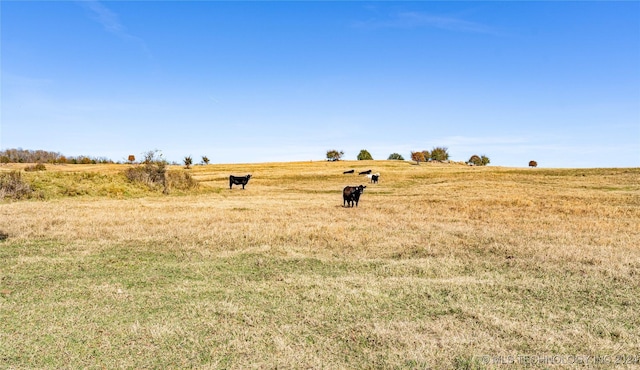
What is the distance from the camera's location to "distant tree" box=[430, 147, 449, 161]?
11044 cm

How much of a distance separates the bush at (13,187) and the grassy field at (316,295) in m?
12.2

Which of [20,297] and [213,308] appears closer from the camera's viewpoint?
[213,308]

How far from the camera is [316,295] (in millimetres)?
7059

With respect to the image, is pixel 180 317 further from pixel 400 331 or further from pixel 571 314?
pixel 571 314

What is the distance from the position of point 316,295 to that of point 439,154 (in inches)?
4329

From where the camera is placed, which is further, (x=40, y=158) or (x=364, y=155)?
(x=364, y=155)

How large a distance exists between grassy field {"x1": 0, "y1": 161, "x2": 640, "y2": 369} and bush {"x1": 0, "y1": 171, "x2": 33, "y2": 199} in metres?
12.2

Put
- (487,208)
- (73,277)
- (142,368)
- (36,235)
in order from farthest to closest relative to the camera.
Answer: (487,208) < (36,235) < (73,277) < (142,368)

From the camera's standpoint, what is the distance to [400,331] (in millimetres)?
5594

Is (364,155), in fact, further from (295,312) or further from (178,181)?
(295,312)

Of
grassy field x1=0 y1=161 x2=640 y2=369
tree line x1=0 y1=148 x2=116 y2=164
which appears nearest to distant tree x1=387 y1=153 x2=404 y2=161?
tree line x1=0 y1=148 x2=116 y2=164

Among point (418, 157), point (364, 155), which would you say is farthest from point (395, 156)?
point (418, 157)

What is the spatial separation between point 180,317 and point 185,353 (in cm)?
120

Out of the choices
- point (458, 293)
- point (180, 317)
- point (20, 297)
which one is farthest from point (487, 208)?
point (20, 297)
